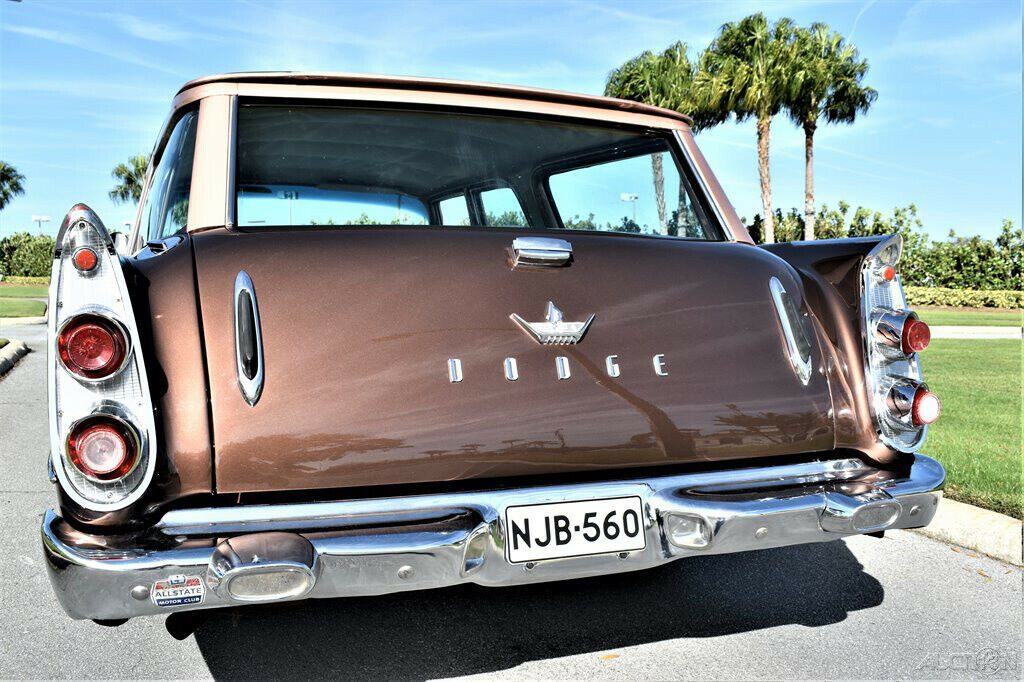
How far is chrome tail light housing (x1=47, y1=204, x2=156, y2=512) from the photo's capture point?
78.2 inches

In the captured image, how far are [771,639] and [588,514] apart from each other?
1061mm

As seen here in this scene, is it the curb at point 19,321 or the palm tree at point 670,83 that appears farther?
the palm tree at point 670,83

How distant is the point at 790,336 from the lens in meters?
2.66

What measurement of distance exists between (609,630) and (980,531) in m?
1.97

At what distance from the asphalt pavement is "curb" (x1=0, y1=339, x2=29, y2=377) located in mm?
7394

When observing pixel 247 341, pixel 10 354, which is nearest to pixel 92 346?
pixel 247 341

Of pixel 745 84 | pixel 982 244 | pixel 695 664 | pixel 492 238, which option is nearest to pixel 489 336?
pixel 492 238

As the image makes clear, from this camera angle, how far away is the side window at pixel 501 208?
325 centimetres

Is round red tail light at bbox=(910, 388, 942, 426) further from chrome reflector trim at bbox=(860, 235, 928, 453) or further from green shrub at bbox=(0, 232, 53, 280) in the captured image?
green shrub at bbox=(0, 232, 53, 280)

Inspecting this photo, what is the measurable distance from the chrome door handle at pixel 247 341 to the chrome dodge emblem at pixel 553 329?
675mm

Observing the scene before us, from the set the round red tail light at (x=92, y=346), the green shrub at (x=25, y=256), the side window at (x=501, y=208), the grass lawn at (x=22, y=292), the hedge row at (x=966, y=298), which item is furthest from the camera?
the green shrub at (x=25, y=256)

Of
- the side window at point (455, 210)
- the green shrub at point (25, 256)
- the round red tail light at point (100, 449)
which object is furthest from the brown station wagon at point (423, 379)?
the green shrub at point (25, 256)

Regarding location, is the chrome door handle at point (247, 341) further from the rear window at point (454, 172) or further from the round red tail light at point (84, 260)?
the rear window at point (454, 172)

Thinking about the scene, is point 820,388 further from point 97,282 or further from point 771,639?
point 97,282
